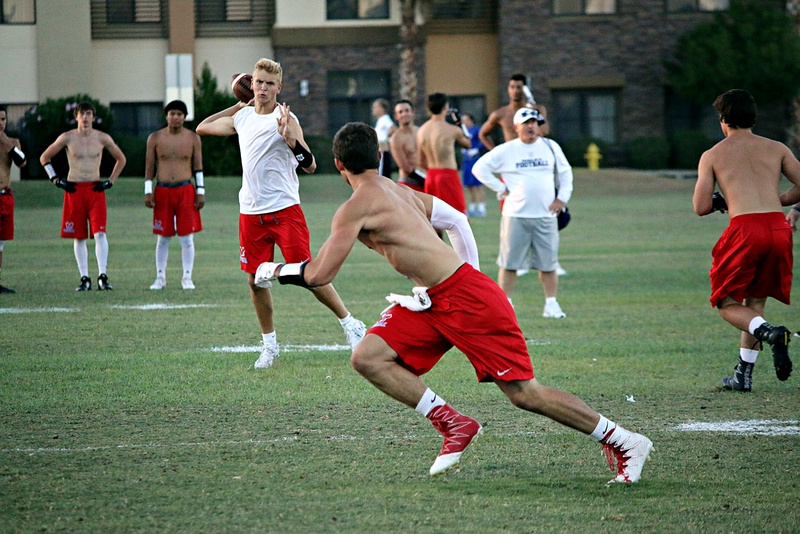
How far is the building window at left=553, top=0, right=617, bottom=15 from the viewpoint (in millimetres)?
42844

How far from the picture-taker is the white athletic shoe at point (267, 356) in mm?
9078

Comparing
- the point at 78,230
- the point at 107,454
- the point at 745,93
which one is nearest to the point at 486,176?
the point at 745,93

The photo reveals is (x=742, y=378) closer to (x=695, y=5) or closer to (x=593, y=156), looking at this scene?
(x=593, y=156)

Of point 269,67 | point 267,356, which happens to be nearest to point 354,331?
point 267,356

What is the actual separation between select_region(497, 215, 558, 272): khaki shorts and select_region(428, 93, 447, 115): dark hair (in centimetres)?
482

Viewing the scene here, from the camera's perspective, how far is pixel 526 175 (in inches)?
471

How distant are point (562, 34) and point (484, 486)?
38.5 metres

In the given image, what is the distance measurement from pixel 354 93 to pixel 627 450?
38.1m

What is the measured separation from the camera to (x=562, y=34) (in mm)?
42688

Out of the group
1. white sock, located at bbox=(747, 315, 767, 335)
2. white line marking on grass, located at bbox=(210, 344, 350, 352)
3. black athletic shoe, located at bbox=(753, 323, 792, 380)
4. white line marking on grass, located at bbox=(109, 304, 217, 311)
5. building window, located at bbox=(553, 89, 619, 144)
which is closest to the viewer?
black athletic shoe, located at bbox=(753, 323, 792, 380)

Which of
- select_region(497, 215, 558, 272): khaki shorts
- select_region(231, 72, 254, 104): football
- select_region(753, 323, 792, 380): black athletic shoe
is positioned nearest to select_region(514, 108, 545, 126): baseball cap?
select_region(497, 215, 558, 272): khaki shorts

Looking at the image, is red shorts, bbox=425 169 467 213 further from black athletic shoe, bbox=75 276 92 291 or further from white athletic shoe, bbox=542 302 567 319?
black athletic shoe, bbox=75 276 92 291

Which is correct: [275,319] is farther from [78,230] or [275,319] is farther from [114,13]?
[114,13]

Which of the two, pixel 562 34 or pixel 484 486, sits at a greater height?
pixel 562 34
